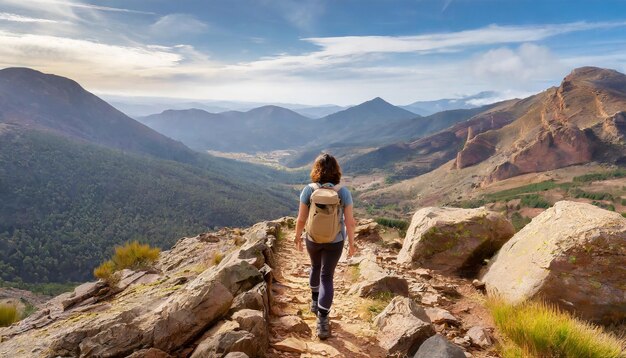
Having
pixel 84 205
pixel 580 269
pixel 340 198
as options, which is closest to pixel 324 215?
pixel 340 198

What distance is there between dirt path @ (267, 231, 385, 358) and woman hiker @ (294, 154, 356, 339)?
37 cm

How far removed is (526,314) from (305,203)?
4565mm

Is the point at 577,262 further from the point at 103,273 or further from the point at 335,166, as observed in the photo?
the point at 103,273

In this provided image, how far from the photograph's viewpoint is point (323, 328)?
6.68 m

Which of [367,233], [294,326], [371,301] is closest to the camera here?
[294,326]

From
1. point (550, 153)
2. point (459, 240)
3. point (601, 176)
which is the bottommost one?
point (601, 176)

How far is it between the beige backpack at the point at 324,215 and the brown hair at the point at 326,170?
0.25 meters

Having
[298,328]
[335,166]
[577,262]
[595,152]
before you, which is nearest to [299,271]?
[298,328]

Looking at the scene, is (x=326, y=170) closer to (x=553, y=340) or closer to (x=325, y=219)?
(x=325, y=219)

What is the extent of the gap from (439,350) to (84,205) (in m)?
164

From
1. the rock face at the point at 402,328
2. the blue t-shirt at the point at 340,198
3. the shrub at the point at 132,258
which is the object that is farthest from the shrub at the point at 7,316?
the rock face at the point at 402,328

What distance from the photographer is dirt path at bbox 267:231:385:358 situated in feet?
19.9

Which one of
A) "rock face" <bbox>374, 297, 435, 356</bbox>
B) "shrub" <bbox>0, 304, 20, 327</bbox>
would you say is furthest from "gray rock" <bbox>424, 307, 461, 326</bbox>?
"shrub" <bbox>0, 304, 20, 327</bbox>

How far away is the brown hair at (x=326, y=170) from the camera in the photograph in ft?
21.8
